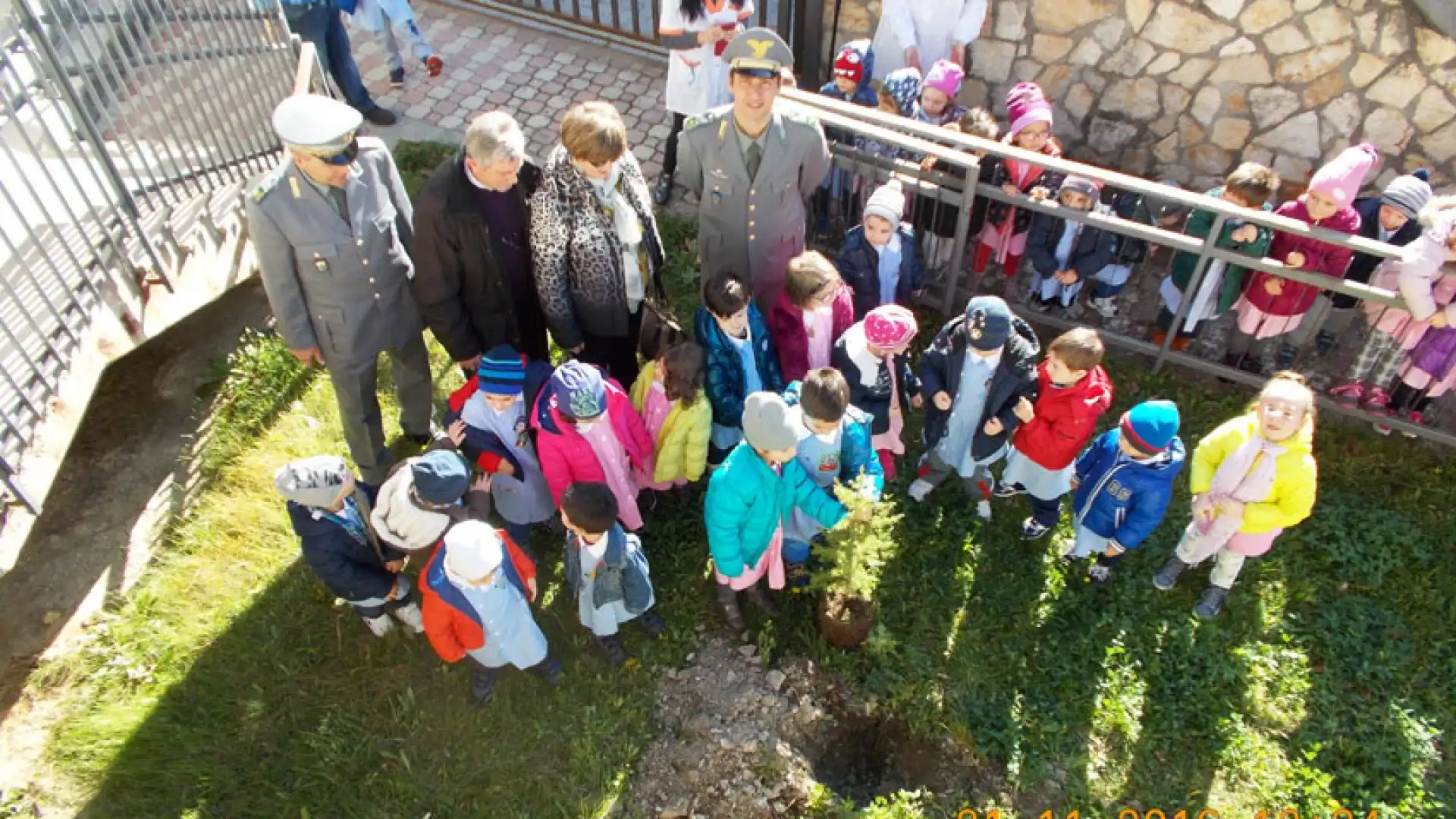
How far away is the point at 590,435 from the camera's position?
451 centimetres

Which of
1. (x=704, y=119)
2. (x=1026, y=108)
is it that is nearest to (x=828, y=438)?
(x=704, y=119)

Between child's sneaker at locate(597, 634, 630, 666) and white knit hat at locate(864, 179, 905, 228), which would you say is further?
white knit hat at locate(864, 179, 905, 228)

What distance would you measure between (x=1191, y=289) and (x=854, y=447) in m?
2.64

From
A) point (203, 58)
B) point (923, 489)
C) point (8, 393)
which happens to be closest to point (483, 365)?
point (8, 393)

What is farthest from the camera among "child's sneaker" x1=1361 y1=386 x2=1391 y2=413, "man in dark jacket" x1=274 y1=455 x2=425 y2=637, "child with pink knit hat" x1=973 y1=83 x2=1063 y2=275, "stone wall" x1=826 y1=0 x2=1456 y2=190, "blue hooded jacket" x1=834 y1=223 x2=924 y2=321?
"stone wall" x1=826 y1=0 x2=1456 y2=190

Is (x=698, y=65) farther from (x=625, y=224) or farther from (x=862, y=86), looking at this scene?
(x=625, y=224)

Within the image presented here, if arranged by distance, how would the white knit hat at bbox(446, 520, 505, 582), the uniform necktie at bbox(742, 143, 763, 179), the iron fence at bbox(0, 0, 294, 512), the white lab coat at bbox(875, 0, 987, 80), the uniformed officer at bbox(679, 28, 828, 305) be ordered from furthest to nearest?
the white lab coat at bbox(875, 0, 987, 80) < the uniform necktie at bbox(742, 143, 763, 179) < the uniformed officer at bbox(679, 28, 828, 305) < the iron fence at bbox(0, 0, 294, 512) < the white knit hat at bbox(446, 520, 505, 582)

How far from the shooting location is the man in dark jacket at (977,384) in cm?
460

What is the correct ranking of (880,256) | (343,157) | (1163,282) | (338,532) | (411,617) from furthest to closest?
(1163,282) < (880,256) < (411,617) < (338,532) < (343,157)

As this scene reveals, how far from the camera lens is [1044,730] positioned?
4543 mm

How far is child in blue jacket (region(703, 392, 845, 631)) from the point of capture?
157 inches

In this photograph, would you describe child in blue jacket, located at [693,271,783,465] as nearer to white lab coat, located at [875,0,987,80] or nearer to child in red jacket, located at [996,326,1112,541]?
child in red jacket, located at [996,326,1112,541]
